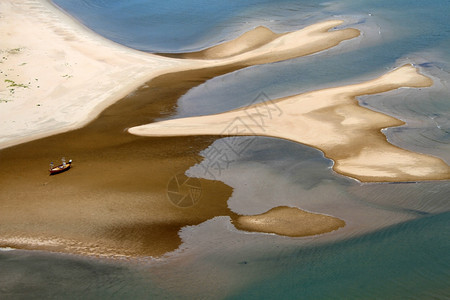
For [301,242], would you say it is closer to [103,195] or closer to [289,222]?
[289,222]

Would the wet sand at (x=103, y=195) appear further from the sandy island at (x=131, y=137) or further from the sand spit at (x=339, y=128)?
the sand spit at (x=339, y=128)

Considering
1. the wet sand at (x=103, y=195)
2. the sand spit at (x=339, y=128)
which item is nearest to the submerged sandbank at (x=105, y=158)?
the wet sand at (x=103, y=195)

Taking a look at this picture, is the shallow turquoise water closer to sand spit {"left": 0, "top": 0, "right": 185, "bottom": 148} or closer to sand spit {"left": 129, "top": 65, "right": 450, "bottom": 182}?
sand spit {"left": 129, "top": 65, "right": 450, "bottom": 182}

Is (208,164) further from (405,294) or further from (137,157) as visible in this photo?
(405,294)

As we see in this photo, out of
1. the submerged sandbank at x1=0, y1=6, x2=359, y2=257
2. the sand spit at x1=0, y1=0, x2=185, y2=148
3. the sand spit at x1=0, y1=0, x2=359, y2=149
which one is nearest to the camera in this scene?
the submerged sandbank at x1=0, y1=6, x2=359, y2=257

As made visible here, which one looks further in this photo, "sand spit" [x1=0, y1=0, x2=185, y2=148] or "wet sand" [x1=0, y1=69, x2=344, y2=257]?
"sand spit" [x1=0, y1=0, x2=185, y2=148]

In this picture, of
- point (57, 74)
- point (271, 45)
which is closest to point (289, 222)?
point (57, 74)

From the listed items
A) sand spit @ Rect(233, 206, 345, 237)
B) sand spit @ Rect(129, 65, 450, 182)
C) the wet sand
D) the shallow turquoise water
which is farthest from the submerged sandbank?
sand spit @ Rect(129, 65, 450, 182)
